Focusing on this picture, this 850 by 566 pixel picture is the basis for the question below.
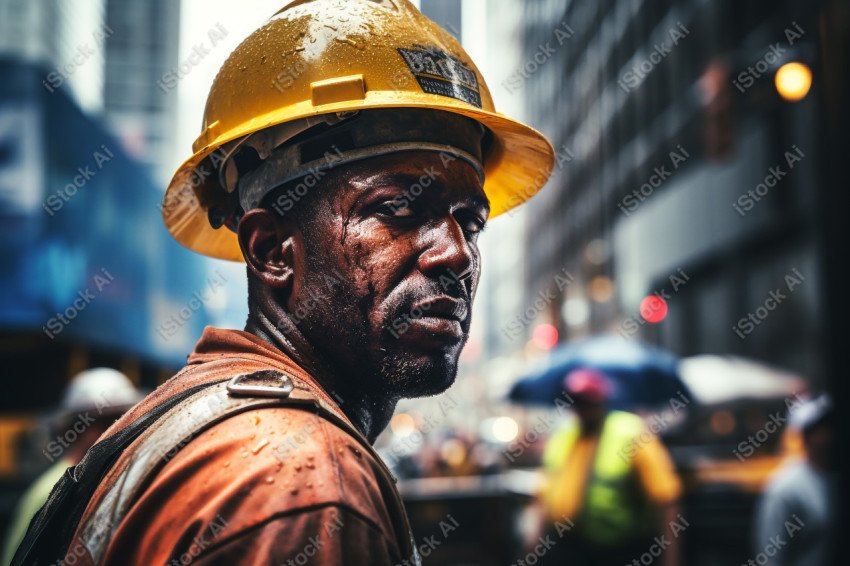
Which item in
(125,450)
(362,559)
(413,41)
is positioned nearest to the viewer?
(362,559)

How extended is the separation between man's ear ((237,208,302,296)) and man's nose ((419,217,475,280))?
33cm

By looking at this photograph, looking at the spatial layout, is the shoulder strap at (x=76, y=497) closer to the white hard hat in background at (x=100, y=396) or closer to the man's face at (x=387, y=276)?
the man's face at (x=387, y=276)

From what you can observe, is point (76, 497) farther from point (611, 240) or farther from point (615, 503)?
point (611, 240)

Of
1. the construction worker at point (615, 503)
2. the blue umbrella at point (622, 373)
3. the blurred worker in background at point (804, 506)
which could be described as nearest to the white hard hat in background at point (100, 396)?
the construction worker at point (615, 503)

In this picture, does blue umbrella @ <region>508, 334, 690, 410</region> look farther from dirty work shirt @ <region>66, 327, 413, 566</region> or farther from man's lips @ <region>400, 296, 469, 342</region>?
dirty work shirt @ <region>66, 327, 413, 566</region>

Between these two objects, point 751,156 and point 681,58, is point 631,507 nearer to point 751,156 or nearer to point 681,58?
point 751,156

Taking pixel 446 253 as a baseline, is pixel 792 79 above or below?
above

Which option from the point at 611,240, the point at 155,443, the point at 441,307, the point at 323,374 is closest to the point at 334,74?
the point at 441,307

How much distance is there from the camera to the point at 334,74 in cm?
197

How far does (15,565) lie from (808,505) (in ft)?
19.9

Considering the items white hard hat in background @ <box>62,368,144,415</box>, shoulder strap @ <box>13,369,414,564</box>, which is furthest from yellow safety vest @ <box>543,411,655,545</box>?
shoulder strap @ <box>13,369,414,564</box>

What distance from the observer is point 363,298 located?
1.88m

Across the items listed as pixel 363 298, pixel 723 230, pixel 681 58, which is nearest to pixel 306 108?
pixel 363 298

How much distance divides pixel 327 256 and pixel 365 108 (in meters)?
0.36
